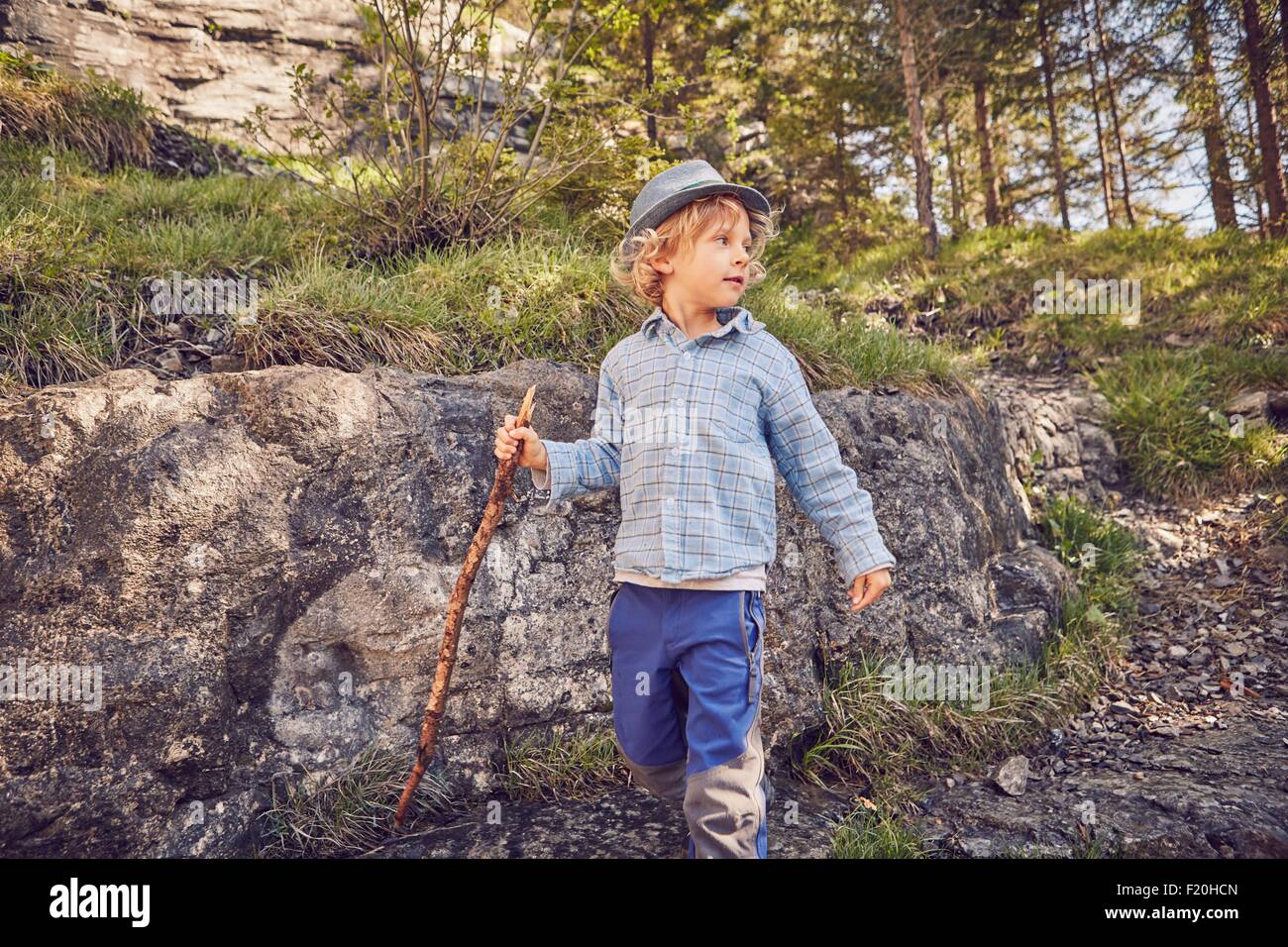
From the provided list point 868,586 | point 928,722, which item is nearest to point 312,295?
point 868,586

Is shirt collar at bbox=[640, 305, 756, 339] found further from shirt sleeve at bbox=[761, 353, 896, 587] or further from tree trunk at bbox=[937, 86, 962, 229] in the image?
tree trunk at bbox=[937, 86, 962, 229]

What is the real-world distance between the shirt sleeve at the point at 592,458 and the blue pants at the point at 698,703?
0.37 meters

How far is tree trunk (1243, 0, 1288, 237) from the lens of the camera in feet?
27.3

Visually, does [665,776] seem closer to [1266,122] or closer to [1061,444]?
[1061,444]

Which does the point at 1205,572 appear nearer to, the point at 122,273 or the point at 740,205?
the point at 740,205

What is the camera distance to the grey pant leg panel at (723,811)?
235 cm

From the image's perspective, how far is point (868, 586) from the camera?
8.36 feet

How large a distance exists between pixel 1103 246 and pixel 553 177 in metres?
6.71

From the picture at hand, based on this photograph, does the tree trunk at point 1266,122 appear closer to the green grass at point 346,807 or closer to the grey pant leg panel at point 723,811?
the grey pant leg panel at point 723,811

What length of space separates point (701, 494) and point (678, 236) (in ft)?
2.74

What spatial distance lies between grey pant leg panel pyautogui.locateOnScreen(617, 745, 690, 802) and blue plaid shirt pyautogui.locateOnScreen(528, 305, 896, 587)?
0.63 meters

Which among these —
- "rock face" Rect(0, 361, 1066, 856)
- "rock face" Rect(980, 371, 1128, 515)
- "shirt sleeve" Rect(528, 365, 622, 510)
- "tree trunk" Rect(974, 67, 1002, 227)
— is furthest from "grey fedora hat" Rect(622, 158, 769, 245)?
"tree trunk" Rect(974, 67, 1002, 227)

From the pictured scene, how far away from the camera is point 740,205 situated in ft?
8.97

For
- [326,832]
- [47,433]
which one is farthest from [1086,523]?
[47,433]
